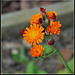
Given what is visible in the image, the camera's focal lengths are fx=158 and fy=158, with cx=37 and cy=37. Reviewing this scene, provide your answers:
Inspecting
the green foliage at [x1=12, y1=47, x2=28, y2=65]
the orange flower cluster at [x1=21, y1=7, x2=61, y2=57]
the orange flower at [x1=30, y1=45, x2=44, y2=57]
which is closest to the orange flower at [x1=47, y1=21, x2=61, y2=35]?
the orange flower cluster at [x1=21, y1=7, x2=61, y2=57]

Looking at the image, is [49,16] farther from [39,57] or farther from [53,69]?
[53,69]

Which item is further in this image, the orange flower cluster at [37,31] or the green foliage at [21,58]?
the green foliage at [21,58]

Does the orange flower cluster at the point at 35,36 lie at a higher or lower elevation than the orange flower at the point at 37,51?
higher

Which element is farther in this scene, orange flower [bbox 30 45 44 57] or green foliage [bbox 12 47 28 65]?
green foliage [bbox 12 47 28 65]

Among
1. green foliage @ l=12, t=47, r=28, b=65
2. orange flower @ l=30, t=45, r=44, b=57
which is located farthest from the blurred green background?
orange flower @ l=30, t=45, r=44, b=57

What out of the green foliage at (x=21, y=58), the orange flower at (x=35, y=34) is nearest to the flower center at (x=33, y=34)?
the orange flower at (x=35, y=34)

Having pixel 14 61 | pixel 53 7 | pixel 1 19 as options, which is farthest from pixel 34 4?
pixel 14 61

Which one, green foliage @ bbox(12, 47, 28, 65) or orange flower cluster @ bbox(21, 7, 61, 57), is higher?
orange flower cluster @ bbox(21, 7, 61, 57)

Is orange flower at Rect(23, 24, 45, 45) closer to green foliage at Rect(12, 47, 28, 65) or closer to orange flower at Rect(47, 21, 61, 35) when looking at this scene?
orange flower at Rect(47, 21, 61, 35)

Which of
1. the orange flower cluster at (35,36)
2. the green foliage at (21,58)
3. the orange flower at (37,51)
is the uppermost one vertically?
the orange flower cluster at (35,36)

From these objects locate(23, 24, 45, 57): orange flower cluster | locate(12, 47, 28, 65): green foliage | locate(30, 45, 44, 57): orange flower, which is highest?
locate(23, 24, 45, 57): orange flower cluster

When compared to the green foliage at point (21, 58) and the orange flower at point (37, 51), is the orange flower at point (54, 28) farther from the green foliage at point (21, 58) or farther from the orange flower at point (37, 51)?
the green foliage at point (21, 58)
